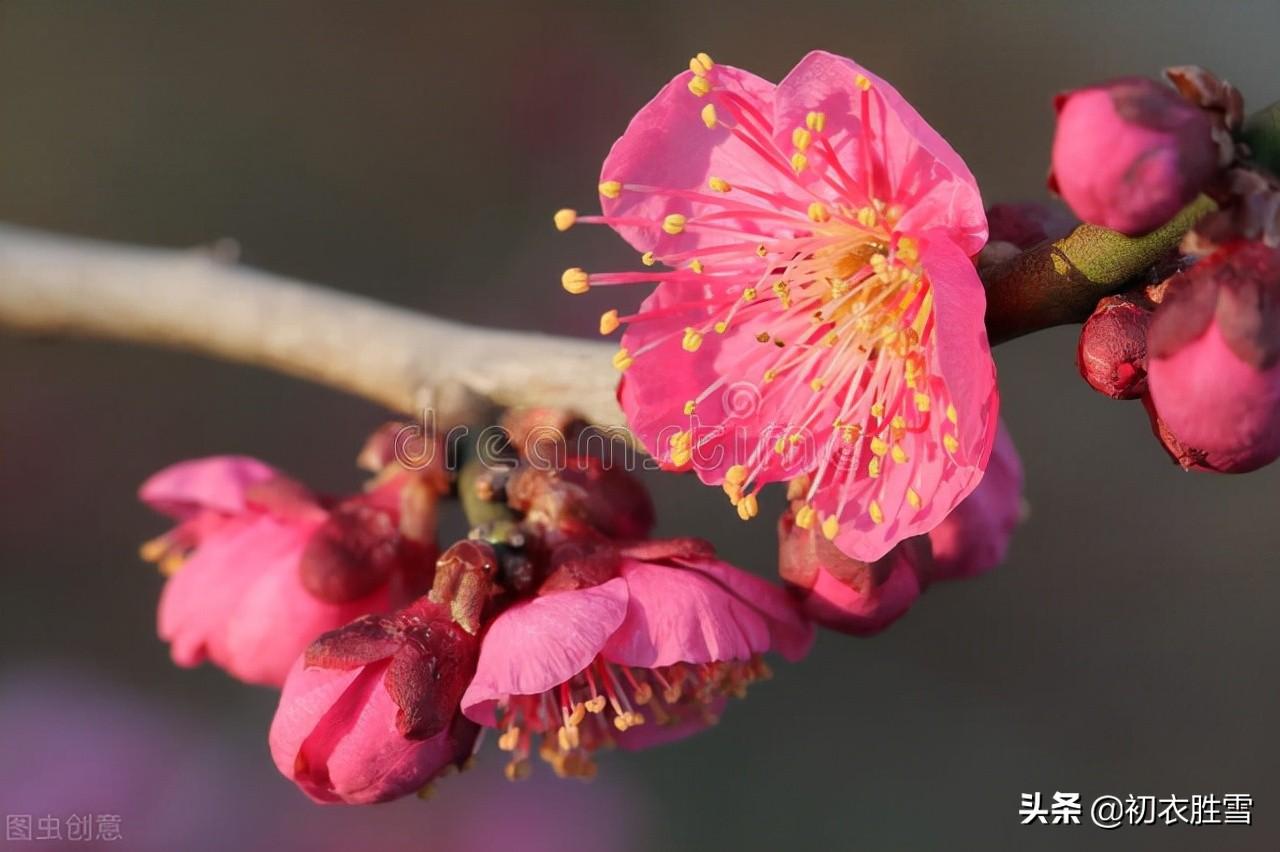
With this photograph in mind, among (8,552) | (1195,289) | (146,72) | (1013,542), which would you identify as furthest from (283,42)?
(1195,289)

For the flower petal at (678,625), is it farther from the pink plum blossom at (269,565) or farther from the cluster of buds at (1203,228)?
the cluster of buds at (1203,228)

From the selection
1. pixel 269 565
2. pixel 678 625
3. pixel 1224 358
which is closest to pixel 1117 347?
pixel 1224 358

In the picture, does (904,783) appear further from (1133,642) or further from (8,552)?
(8,552)

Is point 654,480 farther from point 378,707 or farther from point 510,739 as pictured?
point 378,707

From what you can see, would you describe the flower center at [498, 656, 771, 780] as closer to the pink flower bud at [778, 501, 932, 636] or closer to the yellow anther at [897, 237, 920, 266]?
the pink flower bud at [778, 501, 932, 636]

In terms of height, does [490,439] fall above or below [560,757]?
above

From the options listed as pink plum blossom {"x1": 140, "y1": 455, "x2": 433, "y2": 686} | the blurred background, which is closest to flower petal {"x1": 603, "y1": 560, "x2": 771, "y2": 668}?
pink plum blossom {"x1": 140, "y1": 455, "x2": 433, "y2": 686}

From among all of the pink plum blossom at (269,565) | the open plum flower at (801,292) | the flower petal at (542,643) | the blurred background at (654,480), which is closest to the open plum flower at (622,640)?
the flower petal at (542,643)
